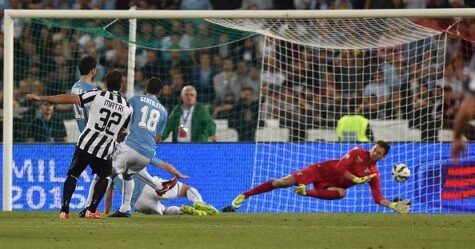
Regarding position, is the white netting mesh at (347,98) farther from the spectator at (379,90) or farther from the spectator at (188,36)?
the spectator at (188,36)

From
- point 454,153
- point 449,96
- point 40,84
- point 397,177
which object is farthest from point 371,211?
point 454,153

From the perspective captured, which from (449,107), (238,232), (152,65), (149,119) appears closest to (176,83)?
(152,65)

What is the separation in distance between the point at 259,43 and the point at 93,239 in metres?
11.2

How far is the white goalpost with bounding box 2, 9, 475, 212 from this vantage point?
58.4 feet

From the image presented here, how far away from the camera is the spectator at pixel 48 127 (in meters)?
20.2

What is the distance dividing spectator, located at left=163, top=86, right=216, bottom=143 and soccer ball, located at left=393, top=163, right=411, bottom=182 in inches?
121

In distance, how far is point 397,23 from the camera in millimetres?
18094

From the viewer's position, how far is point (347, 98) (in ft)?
65.8

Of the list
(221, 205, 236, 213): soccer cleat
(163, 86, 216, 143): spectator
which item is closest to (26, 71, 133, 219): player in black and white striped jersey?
(221, 205, 236, 213): soccer cleat

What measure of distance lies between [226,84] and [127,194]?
637 cm

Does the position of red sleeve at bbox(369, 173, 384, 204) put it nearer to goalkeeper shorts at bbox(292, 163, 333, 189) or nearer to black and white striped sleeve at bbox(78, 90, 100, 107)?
goalkeeper shorts at bbox(292, 163, 333, 189)

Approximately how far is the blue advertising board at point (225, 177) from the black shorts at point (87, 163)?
12.7ft

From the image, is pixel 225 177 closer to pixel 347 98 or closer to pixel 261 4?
pixel 347 98

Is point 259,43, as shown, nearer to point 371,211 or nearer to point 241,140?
point 241,140
